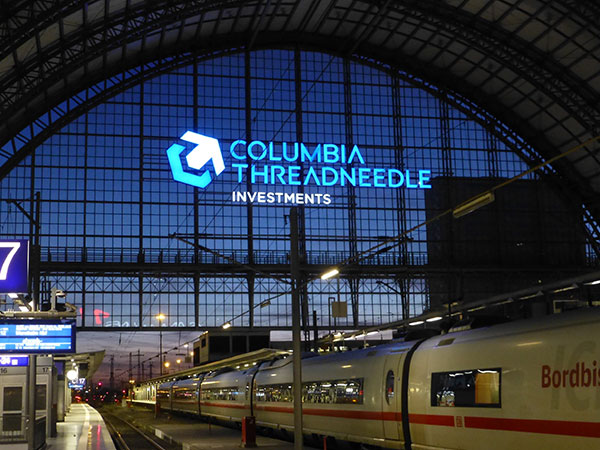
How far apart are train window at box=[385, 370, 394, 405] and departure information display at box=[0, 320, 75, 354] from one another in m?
10.5

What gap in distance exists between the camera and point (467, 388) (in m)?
16.7

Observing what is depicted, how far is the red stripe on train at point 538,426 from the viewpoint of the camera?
12.8 metres

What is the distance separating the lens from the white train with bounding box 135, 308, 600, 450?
1338 cm

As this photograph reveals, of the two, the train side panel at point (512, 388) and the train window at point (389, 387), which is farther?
the train window at point (389, 387)

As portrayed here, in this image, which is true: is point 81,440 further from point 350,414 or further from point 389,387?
point 389,387

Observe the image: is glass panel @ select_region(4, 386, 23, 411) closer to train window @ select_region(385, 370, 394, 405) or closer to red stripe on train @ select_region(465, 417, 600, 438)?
train window @ select_region(385, 370, 394, 405)

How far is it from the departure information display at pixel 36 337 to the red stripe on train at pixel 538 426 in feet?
45.8

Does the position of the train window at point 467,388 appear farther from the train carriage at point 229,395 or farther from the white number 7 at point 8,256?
the train carriage at point 229,395

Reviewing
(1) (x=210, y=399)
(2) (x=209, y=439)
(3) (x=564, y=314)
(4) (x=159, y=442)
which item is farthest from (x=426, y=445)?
(1) (x=210, y=399)

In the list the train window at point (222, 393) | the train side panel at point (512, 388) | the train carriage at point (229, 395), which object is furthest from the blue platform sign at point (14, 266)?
the train window at point (222, 393)

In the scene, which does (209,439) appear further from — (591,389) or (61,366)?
(591,389)

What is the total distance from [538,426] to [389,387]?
7.06 meters

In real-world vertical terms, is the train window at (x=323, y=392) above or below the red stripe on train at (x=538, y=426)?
above

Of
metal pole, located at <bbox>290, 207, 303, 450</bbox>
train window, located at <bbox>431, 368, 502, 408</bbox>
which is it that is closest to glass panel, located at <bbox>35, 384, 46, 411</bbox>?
metal pole, located at <bbox>290, 207, 303, 450</bbox>
